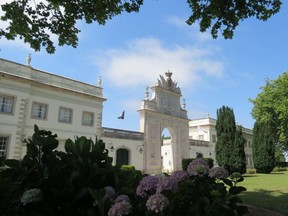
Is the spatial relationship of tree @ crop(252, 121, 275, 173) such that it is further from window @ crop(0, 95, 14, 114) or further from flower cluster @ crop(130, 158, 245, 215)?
flower cluster @ crop(130, 158, 245, 215)

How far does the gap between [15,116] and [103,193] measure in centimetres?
A: 2103

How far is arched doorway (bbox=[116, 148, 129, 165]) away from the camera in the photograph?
2742 centimetres

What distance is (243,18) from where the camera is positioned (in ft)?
21.7

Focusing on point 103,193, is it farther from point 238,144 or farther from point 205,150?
point 205,150

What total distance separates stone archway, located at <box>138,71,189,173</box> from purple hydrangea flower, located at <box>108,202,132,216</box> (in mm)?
27520

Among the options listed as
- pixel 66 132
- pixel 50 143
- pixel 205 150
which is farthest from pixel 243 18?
pixel 205 150

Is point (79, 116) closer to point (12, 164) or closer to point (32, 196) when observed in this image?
point (12, 164)

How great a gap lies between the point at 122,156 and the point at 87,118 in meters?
5.71

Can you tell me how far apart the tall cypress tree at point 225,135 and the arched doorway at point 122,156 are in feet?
31.2

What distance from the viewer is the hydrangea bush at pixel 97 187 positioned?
173cm

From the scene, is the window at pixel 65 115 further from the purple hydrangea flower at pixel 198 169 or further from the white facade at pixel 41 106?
the purple hydrangea flower at pixel 198 169

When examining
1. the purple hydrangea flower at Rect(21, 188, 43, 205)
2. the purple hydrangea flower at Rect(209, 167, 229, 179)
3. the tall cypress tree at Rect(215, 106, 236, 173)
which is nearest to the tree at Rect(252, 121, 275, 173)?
the tall cypress tree at Rect(215, 106, 236, 173)

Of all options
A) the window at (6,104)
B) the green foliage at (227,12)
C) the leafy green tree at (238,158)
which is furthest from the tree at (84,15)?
the leafy green tree at (238,158)

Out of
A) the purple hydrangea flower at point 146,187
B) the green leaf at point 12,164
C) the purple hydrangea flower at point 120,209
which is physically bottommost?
the purple hydrangea flower at point 120,209
